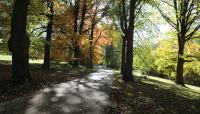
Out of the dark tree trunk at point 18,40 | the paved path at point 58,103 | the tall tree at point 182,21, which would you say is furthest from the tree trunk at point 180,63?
the dark tree trunk at point 18,40

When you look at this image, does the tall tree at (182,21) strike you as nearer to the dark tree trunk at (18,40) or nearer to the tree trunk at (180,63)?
the tree trunk at (180,63)

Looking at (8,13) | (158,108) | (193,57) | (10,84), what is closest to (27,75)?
(10,84)

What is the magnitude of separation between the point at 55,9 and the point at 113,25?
991 cm

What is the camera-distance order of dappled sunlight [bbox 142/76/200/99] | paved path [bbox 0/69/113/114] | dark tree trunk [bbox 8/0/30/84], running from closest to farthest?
paved path [bbox 0/69/113/114] < dark tree trunk [bbox 8/0/30/84] < dappled sunlight [bbox 142/76/200/99]

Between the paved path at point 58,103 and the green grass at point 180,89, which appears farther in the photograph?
the green grass at point 180,89

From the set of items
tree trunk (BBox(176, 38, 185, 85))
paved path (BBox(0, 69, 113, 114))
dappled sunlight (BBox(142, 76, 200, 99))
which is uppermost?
tree trunk (BBox(176, 38, 185, 85))

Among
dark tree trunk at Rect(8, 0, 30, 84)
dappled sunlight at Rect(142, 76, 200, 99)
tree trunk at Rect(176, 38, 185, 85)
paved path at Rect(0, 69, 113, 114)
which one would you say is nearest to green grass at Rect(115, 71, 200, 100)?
dappled sunlight at Rect(142, 76, 200, 99)

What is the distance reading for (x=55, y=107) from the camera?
10875mm

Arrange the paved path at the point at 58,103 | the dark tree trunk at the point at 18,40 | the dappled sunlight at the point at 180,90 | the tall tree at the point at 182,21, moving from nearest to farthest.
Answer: the paved path at the point at 58,103 < the dark tree trunk at the point at 18,40 < the dappled sunlight at the point at 180,90 < the tall tree at the point at 182,21

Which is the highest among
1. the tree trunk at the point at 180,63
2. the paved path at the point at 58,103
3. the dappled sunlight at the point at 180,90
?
the tree trunk at the point at 180,63

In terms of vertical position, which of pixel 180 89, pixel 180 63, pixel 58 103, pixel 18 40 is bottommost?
pixel 180 89

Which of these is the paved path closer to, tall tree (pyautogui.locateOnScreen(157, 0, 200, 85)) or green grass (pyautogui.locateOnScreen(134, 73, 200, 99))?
green grass (pyautogui.locateOnScreen(134, 73, 200, 99))

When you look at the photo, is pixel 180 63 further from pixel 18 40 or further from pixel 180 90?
pixel 18 40

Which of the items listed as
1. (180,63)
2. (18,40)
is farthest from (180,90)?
(18,40)
